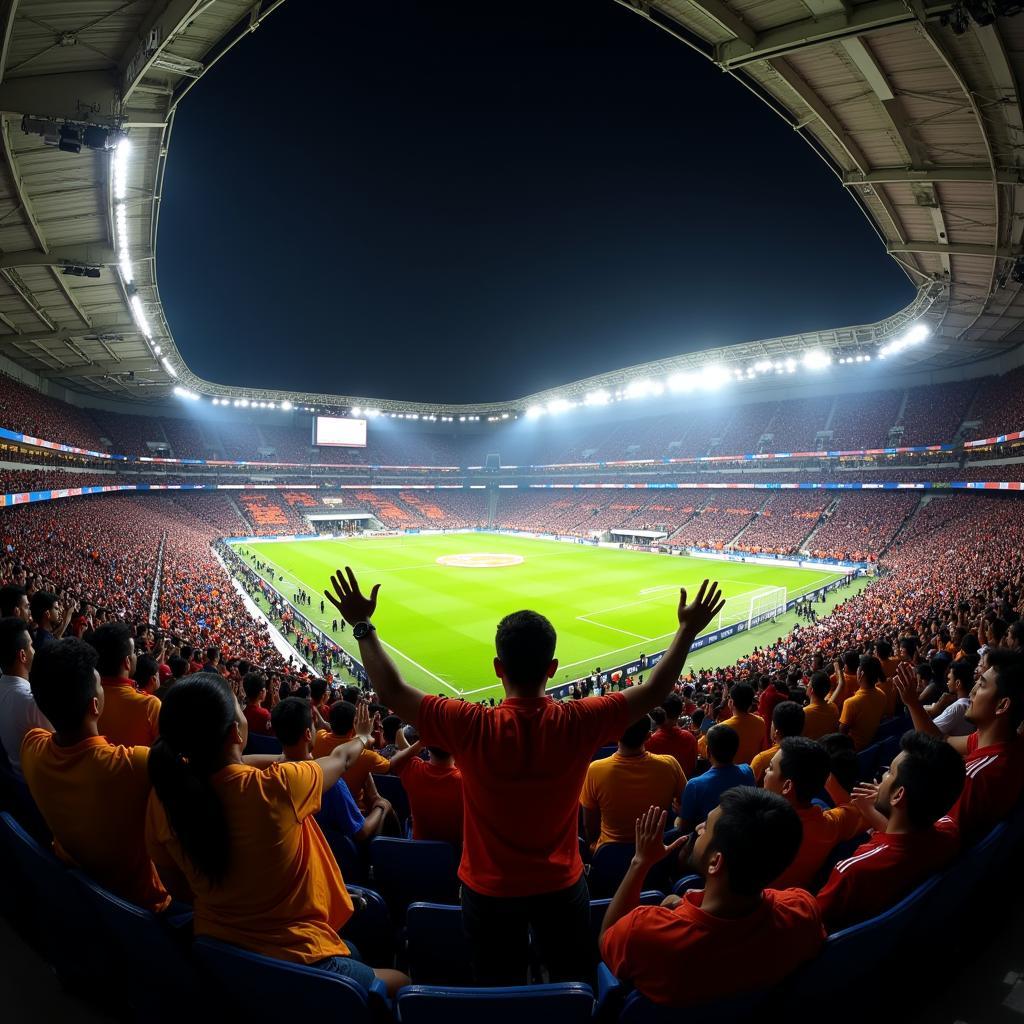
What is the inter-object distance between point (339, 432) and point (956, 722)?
3197 inches

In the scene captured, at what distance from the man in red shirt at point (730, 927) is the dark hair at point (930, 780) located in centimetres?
99

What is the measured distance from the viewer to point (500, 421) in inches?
3996

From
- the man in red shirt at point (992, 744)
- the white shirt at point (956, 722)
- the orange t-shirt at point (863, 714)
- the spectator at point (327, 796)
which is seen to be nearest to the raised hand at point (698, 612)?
the man in red shirt at point (992, 744)

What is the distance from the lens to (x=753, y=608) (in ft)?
99.1

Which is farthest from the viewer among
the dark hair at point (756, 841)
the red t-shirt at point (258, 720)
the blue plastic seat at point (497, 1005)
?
the red t-shirt at point (258, 720)

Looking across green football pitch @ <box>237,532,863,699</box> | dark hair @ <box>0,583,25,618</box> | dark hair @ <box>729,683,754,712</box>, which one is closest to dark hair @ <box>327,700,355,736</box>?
dark hair @ <box>729,683,754,712</box>

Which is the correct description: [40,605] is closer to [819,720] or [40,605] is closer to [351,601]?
[351,601]

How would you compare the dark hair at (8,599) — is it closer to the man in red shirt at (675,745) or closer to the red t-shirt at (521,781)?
the red t-shirt at (521,781)

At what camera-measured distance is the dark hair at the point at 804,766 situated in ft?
11.4

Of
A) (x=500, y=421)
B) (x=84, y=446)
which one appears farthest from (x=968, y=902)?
(x=500, y=421)

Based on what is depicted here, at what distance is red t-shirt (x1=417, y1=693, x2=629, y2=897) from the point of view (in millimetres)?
2641

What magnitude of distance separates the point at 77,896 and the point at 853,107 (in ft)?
73.1

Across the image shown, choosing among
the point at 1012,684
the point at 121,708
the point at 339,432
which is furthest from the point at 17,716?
the point at 339,432

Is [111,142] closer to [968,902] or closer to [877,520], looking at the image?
[968,902]
